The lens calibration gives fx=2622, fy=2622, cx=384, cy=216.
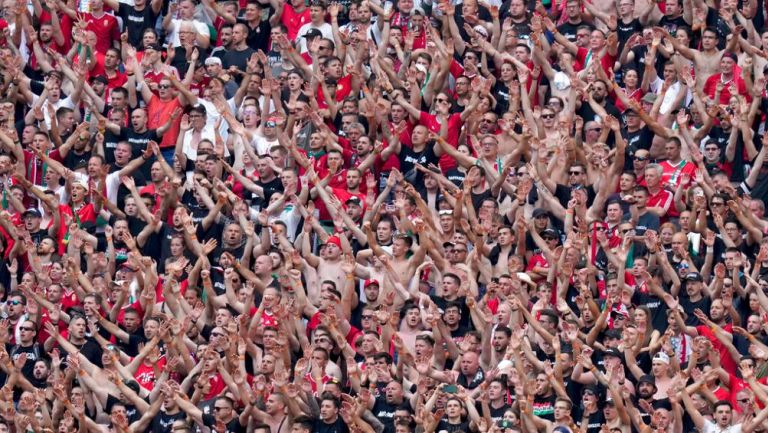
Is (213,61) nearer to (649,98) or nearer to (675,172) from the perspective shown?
(649,98)

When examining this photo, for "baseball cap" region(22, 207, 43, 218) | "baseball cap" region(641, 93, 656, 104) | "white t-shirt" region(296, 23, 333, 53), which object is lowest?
"baseball cap" region(22, 207, 43, 218)

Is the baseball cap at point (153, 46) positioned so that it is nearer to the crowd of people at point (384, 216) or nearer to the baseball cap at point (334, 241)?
the crowd of people at point (384, 216)

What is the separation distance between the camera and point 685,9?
25.4 meters

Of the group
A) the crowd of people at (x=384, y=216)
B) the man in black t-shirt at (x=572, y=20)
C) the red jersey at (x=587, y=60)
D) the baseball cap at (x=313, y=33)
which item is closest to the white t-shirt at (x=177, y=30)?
the crowd of people at (x=384, y=216)

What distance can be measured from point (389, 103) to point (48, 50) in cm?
390

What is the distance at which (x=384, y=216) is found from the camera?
2411 centimetres

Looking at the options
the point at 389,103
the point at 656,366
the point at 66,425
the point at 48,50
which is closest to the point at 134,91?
the point at 48,50

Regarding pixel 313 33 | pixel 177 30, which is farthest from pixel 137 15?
pixel 313 33

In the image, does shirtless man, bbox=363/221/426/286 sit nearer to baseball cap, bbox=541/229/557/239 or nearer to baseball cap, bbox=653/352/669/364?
baseball cap, bbox=541/229/557/239

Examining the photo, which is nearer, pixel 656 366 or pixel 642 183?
pixel 656 366

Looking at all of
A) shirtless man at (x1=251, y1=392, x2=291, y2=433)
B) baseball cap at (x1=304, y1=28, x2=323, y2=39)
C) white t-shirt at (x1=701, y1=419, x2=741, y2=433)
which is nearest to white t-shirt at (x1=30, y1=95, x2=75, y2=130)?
baseball cap at (x1=304, y1=28, x2=323, y2=39)

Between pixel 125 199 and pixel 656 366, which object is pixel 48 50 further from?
pixel 656 366

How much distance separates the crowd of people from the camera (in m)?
22.0

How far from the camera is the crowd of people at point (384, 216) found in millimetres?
22047
